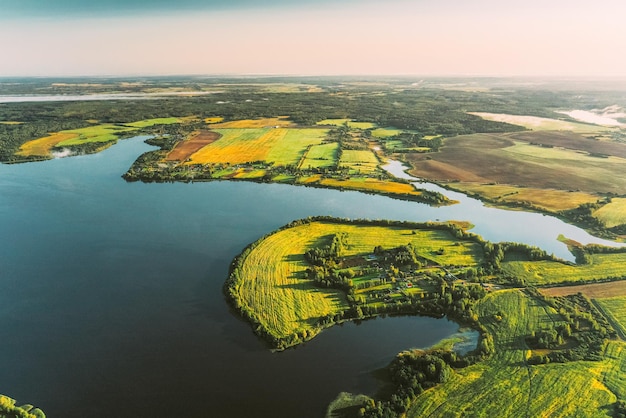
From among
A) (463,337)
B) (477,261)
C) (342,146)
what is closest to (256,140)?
(342,146)

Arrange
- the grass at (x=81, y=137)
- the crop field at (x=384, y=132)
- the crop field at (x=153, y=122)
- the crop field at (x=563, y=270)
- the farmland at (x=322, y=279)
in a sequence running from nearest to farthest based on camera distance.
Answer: the farmland at (x=322, y=279) → the crop field at (x=563, y=270) → the grass at (x=81, y=137) → the crop field at (x=384, y=132) → the crop field at (x=153, y=122)

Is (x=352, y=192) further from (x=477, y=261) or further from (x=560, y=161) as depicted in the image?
(x=560, y=161)

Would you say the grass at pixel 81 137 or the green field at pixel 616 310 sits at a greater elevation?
the grass at pixel 81 137

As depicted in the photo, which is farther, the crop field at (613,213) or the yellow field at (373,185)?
the yellow field at (373,185)

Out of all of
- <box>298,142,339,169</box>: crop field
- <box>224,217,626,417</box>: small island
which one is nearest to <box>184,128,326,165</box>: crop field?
<box>298,142,339,169</box>: crop field

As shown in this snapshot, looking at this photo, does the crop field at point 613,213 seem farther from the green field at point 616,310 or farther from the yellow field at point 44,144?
the yellow field at point 44,144

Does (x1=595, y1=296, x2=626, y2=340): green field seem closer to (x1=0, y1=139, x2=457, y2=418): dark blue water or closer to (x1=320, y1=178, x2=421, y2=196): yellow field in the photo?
(x1=0, y1=139, x2=457, y2=418): dark blue water

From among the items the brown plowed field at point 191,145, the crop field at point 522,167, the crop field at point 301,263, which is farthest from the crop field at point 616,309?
the brown plowed field at point 191,145
